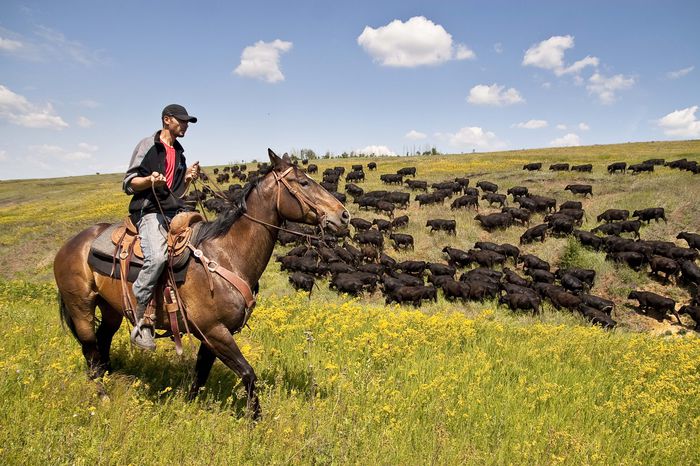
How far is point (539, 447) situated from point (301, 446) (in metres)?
2.45

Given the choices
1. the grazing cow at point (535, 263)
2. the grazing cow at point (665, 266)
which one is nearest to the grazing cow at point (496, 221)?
the grazing cow at point (535, 263)

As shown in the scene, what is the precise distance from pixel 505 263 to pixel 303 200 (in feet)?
60.7

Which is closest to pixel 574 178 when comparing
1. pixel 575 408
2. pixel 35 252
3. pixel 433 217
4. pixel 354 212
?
pixel 433 217

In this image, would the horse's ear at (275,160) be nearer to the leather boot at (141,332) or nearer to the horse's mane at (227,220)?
the horse's mane at (227,220)

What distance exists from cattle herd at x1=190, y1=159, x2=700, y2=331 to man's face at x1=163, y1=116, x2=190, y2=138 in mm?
7660

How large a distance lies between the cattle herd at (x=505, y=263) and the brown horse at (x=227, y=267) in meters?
7.43

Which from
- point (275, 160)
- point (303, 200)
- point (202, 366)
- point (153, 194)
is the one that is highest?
point (275, 160)

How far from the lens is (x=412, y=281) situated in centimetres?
1781

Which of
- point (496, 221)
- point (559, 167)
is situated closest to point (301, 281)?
point (496, 221)

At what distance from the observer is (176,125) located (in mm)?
4234

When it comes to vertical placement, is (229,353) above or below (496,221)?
above

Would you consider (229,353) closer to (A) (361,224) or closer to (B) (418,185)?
(A) (361,224)

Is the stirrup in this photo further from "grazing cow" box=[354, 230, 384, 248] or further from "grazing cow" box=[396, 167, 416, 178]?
"grazing cow" box=[396, 167, 416, 178]

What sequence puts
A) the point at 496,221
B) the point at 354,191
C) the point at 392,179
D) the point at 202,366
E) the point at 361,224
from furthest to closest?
1. the point at 392,179
2. the point at 354,191
3. the point at 361,224
4. the point at 496,221
5. the point at 202,366
